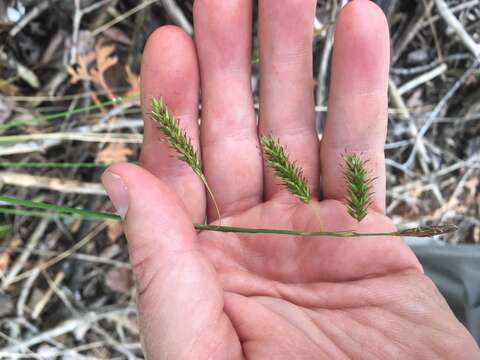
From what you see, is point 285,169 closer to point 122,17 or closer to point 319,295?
point 319,295

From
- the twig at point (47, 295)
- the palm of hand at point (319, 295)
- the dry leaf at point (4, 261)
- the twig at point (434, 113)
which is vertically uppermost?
the twig at point (434, 113)

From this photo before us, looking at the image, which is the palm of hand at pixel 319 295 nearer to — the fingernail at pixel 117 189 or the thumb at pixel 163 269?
the thumb at pixel 163 269

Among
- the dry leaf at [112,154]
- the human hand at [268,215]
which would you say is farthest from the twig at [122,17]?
the human hand at [268,215]

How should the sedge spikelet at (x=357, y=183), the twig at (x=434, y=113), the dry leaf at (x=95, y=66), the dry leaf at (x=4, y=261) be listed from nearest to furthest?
the sedge spikelet at (x=357, y=183)
the dry leaf at (x=95, y=66)
the dry leaf at (x=4, y=261)
the twig at (x=434, y=113)

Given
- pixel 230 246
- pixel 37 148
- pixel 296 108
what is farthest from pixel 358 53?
pixel 37 148

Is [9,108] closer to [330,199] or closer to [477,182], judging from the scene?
[330,199]

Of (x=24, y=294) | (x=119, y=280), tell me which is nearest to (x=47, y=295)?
(x=24, y=294)

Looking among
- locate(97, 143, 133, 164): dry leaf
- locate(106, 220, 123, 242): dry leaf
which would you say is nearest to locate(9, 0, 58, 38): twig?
locate(97, 143, 133, 164): dry leaf
